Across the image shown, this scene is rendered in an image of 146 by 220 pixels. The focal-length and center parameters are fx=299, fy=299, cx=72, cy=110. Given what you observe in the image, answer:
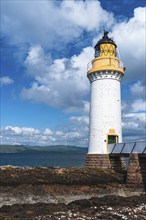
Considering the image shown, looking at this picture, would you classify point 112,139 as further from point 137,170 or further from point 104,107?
point 137,170

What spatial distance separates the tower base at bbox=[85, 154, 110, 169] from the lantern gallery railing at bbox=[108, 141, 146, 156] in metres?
0.75

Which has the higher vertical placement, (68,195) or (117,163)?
(117,163)

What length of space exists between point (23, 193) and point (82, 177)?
527 cm

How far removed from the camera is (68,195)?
19547 millimetres

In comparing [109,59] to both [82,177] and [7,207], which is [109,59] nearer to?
→ [82,177]

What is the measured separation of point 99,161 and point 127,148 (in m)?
3.37

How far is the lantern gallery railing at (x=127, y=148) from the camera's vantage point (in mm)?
22000

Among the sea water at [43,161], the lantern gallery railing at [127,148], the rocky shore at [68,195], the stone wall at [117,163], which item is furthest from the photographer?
the sea water at [43,161]

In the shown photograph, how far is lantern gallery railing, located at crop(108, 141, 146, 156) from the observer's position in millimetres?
22000

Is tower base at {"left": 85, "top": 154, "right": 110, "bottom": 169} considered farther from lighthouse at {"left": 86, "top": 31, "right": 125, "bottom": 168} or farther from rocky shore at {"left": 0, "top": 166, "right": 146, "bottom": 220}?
rocky shore at {"left": 0, "top": 166, "right": 146, "bottom": 220}

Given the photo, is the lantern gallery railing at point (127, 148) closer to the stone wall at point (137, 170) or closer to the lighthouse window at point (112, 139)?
the stone wall at point (137, 170)

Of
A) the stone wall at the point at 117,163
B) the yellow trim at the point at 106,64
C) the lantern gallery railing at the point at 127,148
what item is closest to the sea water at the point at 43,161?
the stone wall at the point at 117,163

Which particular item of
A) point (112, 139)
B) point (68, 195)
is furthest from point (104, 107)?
point (68, 195)

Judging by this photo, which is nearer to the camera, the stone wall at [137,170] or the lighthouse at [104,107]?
the stone wall at [137,170]
